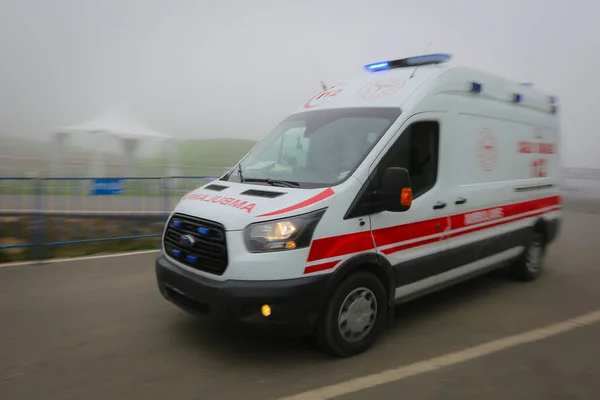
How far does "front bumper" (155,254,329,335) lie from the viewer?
3504 millimetres

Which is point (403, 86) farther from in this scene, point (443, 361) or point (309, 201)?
point (443, 361)

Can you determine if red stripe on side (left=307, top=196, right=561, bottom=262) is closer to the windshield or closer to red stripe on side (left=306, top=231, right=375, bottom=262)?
red stripe on side (left=306, top=231, right=375, bottom=262)

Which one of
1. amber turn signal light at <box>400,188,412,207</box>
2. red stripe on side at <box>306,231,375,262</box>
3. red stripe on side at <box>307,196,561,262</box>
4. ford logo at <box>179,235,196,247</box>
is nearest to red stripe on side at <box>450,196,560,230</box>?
red stripe on side at <box>307,196,561,262</box>

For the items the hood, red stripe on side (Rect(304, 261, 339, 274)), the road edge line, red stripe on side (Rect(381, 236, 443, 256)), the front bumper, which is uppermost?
the hood

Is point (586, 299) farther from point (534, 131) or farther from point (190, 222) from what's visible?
point (190, 222)

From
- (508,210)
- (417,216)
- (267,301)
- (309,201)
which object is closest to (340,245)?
(309,201)

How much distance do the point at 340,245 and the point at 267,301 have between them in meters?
0.69

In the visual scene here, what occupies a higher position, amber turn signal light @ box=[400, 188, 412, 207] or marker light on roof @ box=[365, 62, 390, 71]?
marker light on roof @ box=[365, 62, 390, 71]

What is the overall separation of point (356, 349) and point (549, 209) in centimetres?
404

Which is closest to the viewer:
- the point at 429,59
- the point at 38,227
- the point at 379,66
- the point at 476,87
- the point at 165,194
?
the point at 429,59

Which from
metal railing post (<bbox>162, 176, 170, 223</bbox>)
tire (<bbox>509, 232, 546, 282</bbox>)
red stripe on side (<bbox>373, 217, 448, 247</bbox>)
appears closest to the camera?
red stripe on side (<bbox>373, 217, 448, 247</bbox>)

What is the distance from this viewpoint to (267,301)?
11.5ft

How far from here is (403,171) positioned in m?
3.79

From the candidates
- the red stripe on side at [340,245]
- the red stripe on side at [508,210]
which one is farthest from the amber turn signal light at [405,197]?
the red stripe on side at [508,210]
